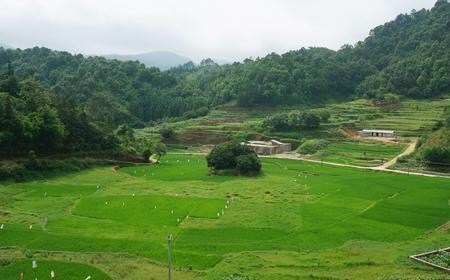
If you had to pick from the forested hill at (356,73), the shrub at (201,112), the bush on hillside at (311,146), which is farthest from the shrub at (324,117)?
the shrub at (201,112)

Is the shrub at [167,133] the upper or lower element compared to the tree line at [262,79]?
lower

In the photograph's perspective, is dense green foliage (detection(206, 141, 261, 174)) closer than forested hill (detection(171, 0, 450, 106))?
Yes

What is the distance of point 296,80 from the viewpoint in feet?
424

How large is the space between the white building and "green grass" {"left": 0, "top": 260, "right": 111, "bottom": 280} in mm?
70835

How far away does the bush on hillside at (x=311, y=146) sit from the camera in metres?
78.2

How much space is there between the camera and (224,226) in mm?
34219

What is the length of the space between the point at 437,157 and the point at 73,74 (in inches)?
3961

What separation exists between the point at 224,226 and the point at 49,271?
535 inches

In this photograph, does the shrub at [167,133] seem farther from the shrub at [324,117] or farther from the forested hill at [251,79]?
the shrub at [324,117]

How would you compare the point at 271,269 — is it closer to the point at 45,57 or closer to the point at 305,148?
the point at 305,148

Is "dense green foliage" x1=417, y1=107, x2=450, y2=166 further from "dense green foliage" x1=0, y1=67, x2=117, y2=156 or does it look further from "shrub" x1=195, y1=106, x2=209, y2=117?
"shrub" x1=195, y1=106, x2=209, y2=117

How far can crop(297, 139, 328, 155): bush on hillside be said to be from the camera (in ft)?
257

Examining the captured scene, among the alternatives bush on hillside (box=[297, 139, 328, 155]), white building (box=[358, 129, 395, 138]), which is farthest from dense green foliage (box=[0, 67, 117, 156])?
white building (box=[358, 129, 395, 138])

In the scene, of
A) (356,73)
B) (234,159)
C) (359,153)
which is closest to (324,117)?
(359,153)
